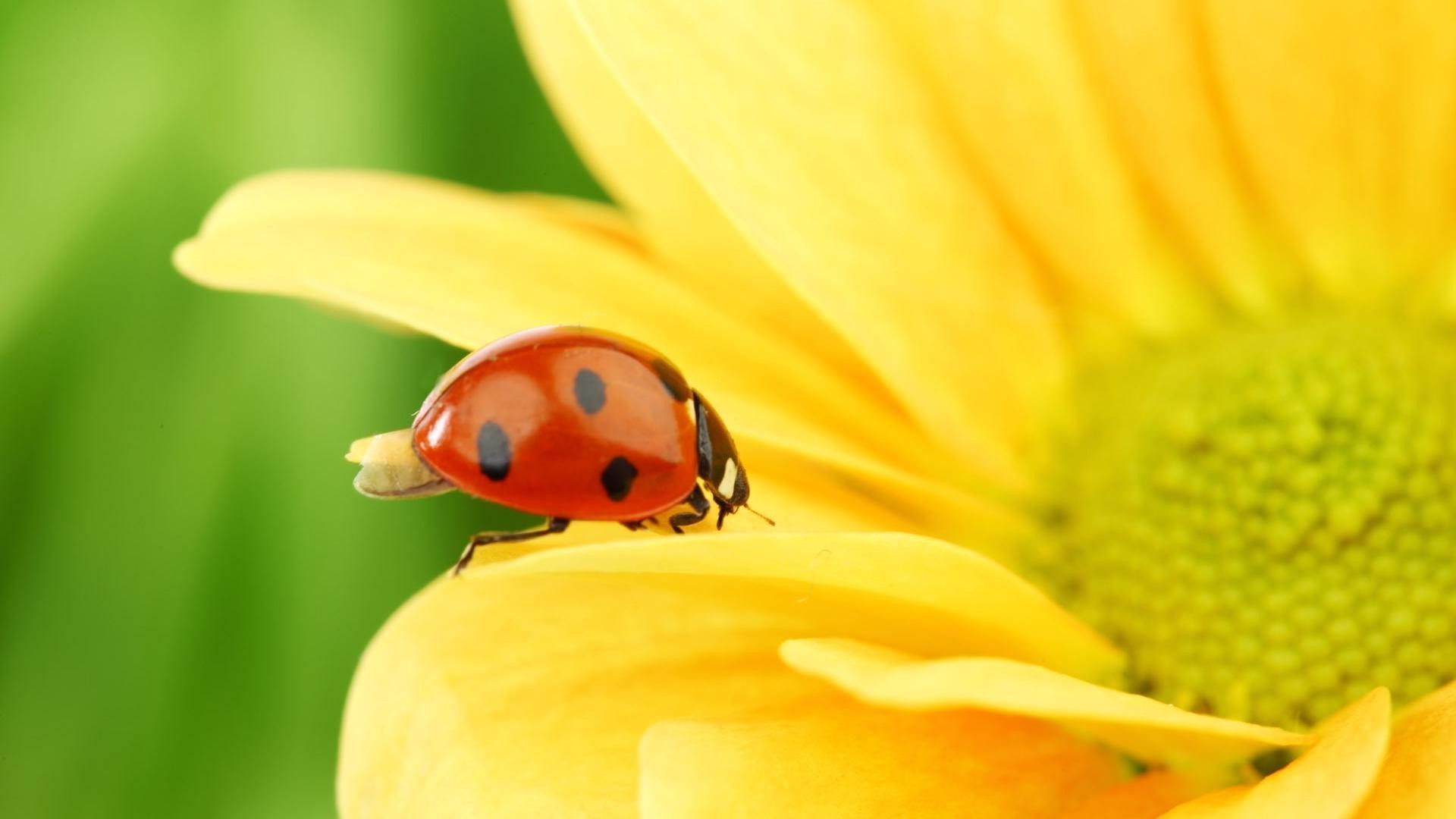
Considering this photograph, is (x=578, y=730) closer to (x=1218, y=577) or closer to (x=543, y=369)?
(x=543, y=369)

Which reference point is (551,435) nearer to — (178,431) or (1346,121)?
(178,431)

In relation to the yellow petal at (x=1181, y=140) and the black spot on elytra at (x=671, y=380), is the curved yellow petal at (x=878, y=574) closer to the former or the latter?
the black spot on elytra at (x=671, y=380)

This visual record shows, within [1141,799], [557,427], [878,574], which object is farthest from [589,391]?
[1141,799]

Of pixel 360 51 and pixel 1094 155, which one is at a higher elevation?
pixel 360 51

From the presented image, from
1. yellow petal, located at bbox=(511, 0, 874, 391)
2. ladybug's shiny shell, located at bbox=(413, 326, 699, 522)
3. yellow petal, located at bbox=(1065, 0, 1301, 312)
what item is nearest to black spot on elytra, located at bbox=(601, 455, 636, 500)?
ladybug's shiny shell, located at bbox=(413, 326, 699, 522)

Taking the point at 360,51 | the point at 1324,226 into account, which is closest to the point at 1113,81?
the point at 1324,226

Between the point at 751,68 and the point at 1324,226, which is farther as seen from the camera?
the point at 1324,226
